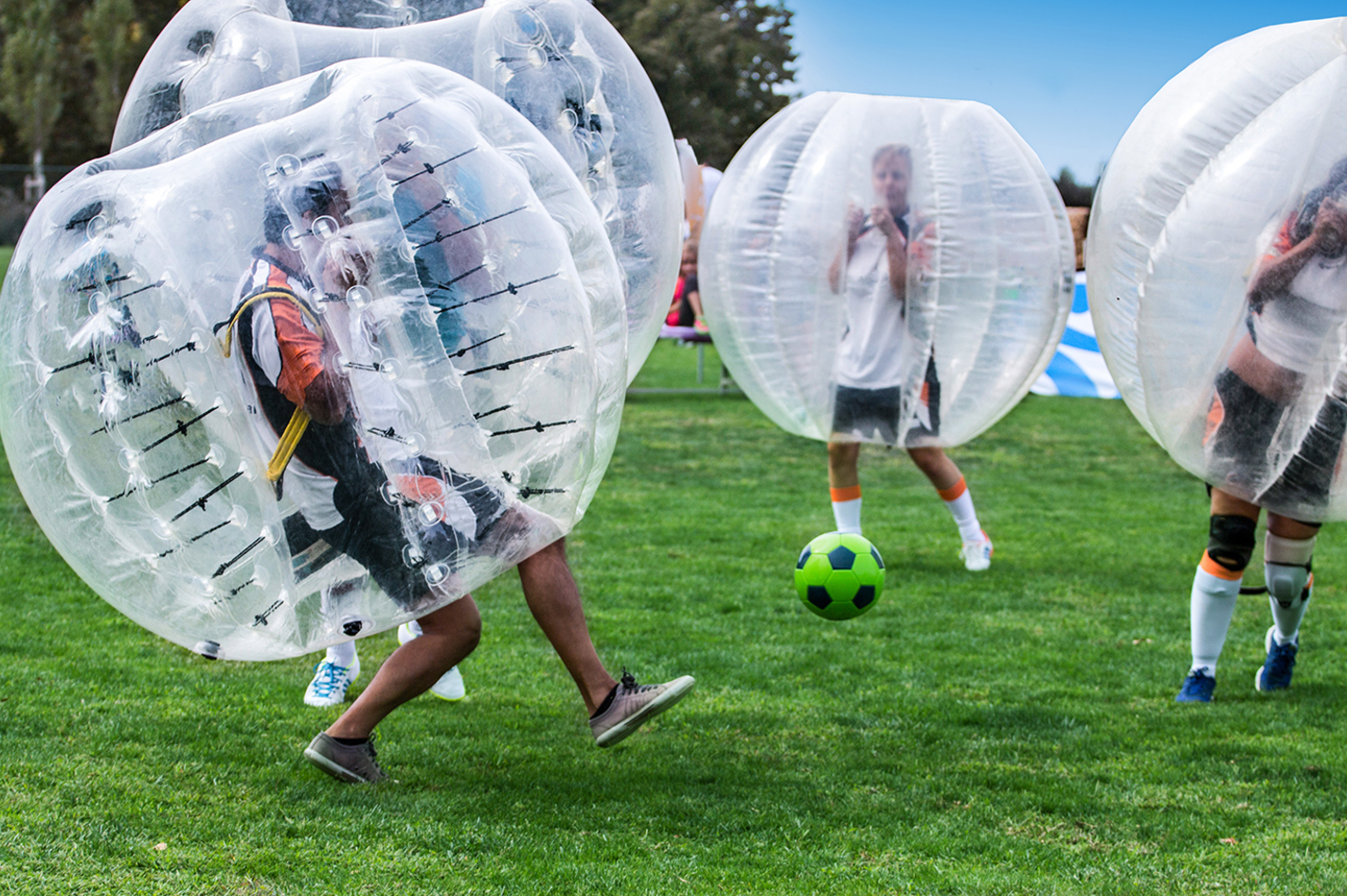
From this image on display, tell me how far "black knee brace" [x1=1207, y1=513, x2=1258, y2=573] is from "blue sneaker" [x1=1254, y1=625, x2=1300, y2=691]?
0.51 m

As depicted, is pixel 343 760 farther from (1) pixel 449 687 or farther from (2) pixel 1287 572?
(2) pixel 1287 572

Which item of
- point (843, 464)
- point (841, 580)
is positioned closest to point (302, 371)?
point (841, 580)

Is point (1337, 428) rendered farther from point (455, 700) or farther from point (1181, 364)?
point (455, 700)

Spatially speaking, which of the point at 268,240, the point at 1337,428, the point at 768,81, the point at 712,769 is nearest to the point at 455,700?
the point at 712,769

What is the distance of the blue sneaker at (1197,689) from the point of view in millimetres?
5008

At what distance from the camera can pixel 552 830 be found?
363 cm

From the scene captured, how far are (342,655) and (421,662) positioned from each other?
1.12 m

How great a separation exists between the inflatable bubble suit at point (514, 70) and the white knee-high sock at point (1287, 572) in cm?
245

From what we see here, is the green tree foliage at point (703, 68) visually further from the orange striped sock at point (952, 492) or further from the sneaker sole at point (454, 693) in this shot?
the sneaker sole at point (454, 693)

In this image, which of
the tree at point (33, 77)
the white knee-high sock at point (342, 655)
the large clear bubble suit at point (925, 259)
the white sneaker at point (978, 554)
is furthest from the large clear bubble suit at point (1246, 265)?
the tree at point (33, 77)

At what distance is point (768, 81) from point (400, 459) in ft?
122

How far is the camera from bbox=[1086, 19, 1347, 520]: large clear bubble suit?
375 cm

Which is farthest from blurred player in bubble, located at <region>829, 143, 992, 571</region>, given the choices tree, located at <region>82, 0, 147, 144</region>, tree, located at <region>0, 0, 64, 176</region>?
tree, located at <region>0, 0, 64, 176</region>

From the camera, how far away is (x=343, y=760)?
3855 millimetres
